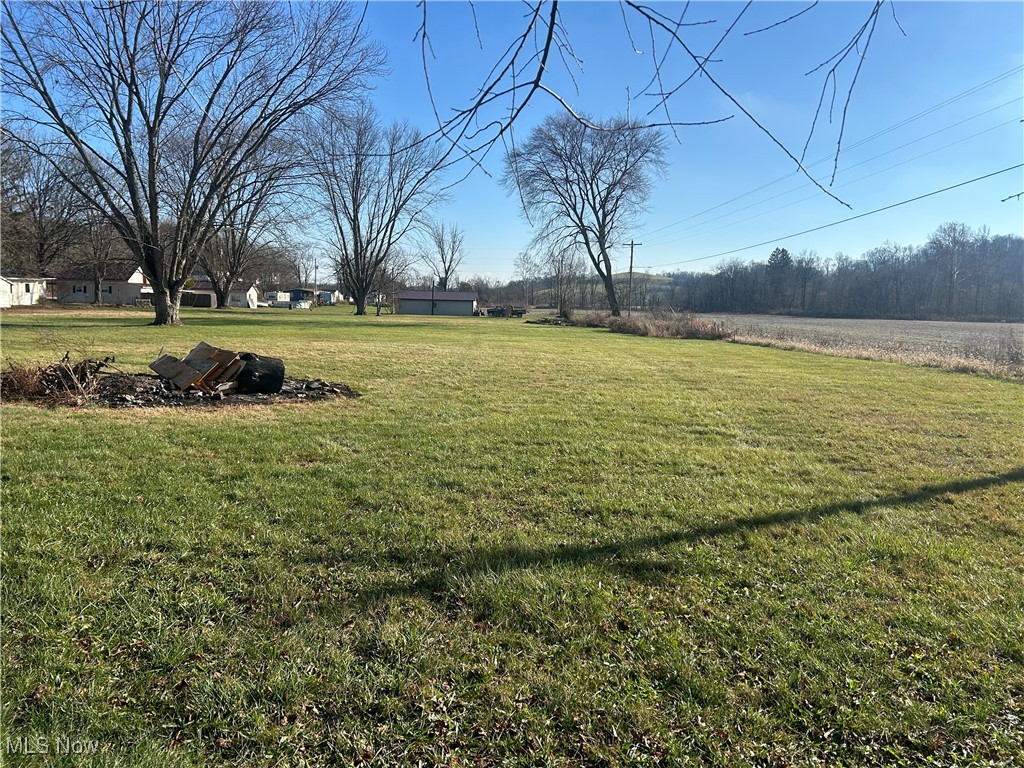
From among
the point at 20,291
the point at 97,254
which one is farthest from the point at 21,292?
the point at 97,254

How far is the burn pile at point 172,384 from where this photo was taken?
7.11m

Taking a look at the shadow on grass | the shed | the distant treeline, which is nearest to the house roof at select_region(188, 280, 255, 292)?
the shed

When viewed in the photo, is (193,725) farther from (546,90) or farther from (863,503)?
(863,503)

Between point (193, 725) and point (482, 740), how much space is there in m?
1.02

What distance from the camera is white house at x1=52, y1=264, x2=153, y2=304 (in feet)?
179

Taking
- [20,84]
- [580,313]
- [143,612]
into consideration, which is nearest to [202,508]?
[143,612]

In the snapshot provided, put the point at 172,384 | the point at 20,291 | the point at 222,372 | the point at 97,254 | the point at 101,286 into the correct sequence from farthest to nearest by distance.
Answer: the point at 101,286
the point at 97,254
the point at 20,291
the point at 222,372
the point at 172,384

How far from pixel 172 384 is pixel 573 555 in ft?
23.6

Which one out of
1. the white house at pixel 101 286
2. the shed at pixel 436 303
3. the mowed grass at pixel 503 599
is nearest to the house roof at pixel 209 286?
the white house at pixel 101 286

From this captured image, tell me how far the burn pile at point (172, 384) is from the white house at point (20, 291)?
46.6 metres

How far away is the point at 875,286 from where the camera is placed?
237 ft

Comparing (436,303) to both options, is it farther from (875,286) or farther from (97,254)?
(875,286)

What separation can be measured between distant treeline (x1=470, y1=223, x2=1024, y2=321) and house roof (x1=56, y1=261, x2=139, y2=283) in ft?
161

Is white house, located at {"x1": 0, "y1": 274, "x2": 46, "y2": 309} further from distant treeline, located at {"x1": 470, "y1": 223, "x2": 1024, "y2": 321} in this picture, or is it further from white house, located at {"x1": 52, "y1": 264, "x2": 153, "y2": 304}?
distant treeline, located at {"x1": 470, "y1": 223, "x2": 1024, "y2": 321}
